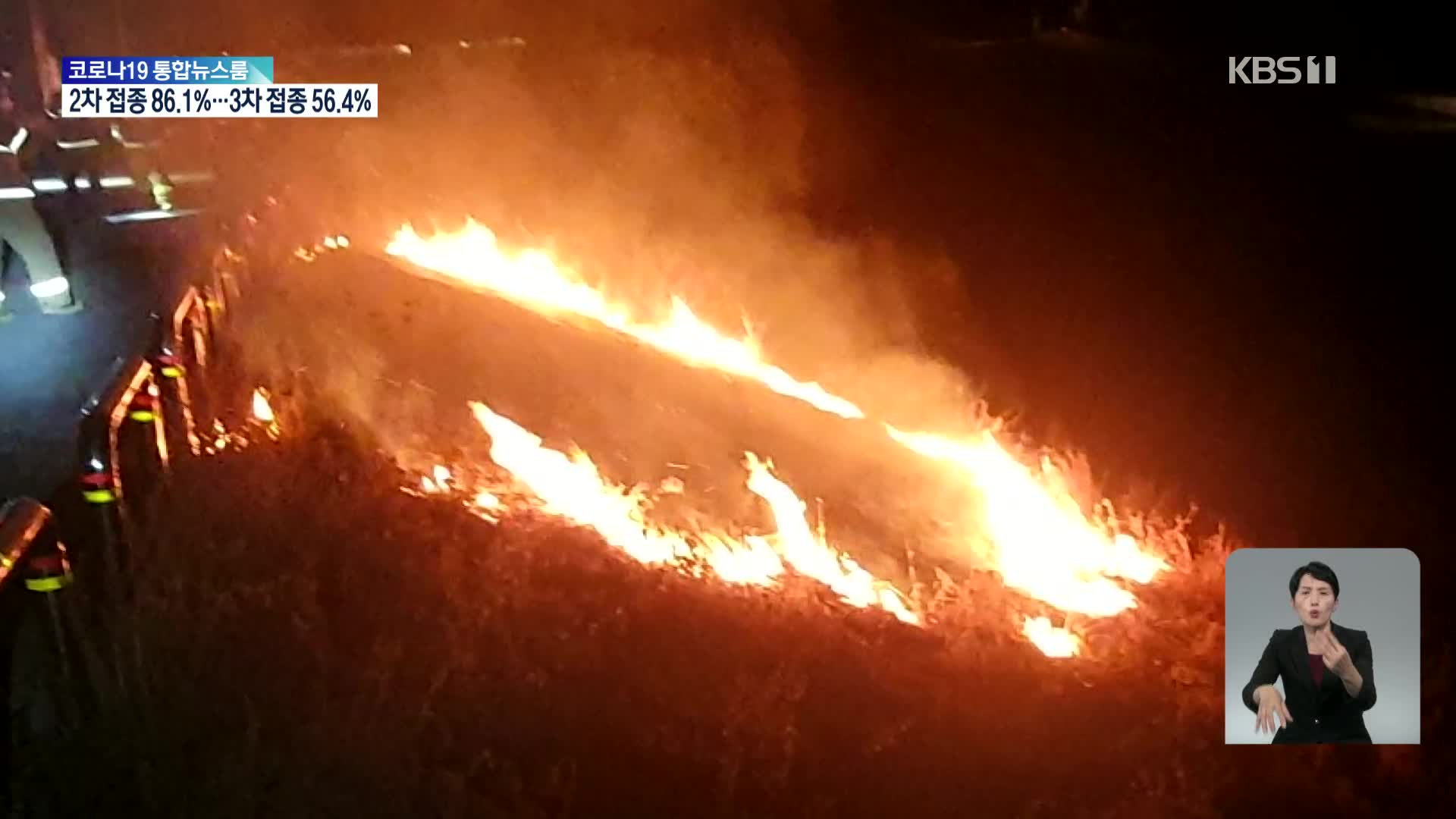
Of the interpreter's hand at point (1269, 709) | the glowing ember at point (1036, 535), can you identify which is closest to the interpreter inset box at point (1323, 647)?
the interpreter's hand at point (1269, 709)

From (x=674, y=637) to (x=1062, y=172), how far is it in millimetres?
850

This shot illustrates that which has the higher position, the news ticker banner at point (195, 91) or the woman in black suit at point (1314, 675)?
the news ticker banner at point (195, 91)

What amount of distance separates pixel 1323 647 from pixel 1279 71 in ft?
2.67

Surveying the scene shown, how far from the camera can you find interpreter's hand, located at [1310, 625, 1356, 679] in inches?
68.1

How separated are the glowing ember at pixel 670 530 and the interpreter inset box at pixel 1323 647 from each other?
0.54 m

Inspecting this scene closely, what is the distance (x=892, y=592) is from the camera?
1708 millimetres

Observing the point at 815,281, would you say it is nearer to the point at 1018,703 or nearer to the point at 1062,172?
the point at 1062,172

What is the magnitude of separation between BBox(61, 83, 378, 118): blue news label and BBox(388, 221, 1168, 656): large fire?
20 centimetres

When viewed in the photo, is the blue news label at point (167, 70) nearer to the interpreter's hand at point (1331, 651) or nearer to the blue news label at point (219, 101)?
the blue news label at point (219, 101)

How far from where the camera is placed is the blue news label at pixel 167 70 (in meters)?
1.70

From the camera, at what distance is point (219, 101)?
1712 millimetres

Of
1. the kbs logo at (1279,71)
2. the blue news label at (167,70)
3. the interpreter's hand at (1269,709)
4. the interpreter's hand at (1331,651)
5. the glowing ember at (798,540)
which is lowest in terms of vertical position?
the interpreter's hand at (1269,709)

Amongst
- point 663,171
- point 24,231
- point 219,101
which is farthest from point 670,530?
point 24,231

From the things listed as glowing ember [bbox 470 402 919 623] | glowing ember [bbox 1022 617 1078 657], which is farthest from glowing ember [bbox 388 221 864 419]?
glowing ember [bbox 1022 617 1078 657]
